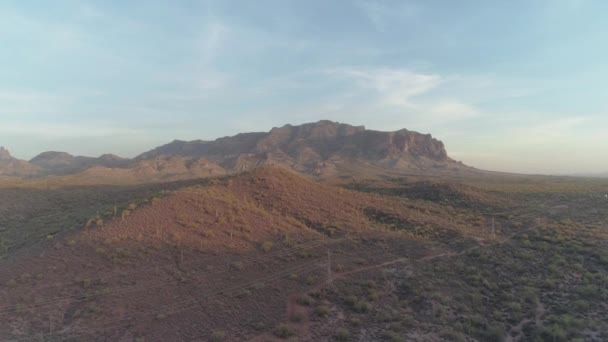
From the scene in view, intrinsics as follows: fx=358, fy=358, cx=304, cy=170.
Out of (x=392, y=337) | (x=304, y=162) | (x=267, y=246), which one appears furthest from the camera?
(x=304, y=162)

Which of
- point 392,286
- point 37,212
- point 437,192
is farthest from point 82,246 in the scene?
point 437,192

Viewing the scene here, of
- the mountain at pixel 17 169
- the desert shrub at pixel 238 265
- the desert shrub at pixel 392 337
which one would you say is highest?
the mountain at pixel 17 169

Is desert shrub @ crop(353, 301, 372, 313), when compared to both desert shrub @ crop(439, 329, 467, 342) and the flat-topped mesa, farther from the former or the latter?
the flat-topped mesa

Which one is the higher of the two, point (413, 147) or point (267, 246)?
point (413, 147)

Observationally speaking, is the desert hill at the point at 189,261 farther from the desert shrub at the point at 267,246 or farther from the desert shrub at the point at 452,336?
the desert shrub at the point at 452,336

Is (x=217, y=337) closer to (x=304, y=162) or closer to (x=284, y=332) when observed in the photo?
(x=284, y=332)

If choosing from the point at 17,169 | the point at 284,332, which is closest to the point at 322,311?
the point at 284,332

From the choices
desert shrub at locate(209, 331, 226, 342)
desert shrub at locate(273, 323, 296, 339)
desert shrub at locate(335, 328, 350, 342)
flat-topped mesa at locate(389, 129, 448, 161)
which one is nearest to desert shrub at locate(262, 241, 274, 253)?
desert shrub at locate(273, 323, 296, 339)

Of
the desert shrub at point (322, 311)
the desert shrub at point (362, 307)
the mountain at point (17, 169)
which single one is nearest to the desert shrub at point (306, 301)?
the desert shrub at point (322, 311)

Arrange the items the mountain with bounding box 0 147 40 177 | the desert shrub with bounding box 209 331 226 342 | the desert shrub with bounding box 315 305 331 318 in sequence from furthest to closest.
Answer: the mountain with bounding box 0 147 40 177 → the desert shrub with bounding box 315 305 331 318 → the desert shrub with bounding box 209 331 226 342
